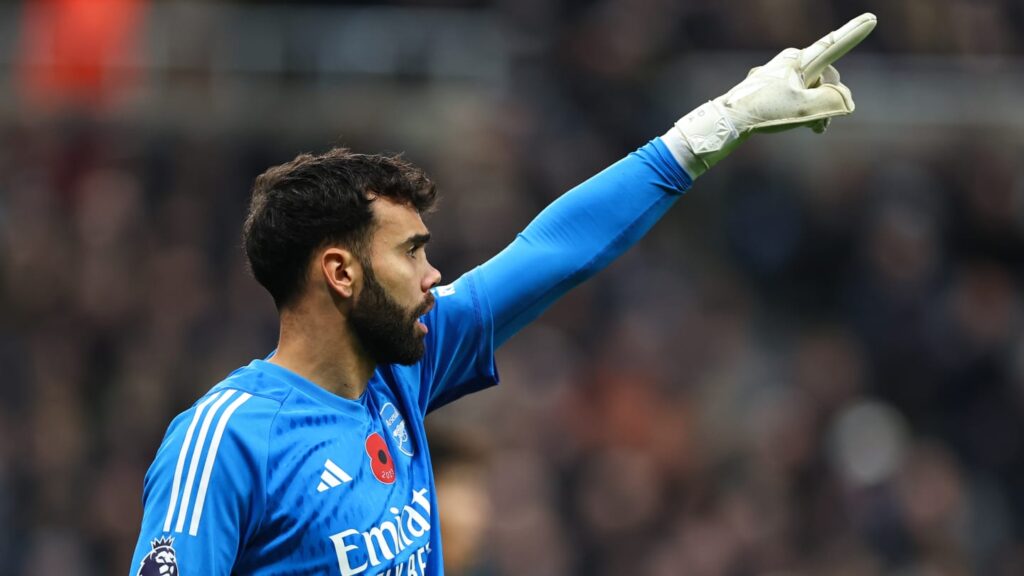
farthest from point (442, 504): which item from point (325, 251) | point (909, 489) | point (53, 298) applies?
point (53, 298)

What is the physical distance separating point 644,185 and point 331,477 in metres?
1.09

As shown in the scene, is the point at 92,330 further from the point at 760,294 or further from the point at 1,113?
the point at 760,294

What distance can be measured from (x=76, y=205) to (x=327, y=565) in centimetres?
815

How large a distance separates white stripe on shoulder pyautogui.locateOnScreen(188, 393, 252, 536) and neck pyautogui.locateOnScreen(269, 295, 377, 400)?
0.78ft

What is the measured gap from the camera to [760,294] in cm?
1132

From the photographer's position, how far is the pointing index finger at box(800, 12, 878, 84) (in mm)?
3848

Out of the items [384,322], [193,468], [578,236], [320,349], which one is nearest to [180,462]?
[193,468]

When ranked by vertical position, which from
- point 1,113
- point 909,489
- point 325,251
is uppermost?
point 1,113

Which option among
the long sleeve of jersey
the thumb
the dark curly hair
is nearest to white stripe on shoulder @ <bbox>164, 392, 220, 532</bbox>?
the dark curly hair

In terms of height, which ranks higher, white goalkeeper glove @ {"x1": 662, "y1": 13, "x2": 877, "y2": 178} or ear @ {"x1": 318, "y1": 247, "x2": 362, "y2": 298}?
white goalkeeper glove @ {"x1": 662, "y1": 13, "x2": 877, "y2": 178}

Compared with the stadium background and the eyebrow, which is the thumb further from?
the stadium background

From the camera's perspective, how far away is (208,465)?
10.5 ft

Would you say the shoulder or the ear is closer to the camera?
the shoulder

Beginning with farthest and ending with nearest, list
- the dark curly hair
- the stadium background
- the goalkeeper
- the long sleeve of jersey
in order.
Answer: the stadium background < the long sleeve of jersey < the dark curly hair < the goalkeeper
